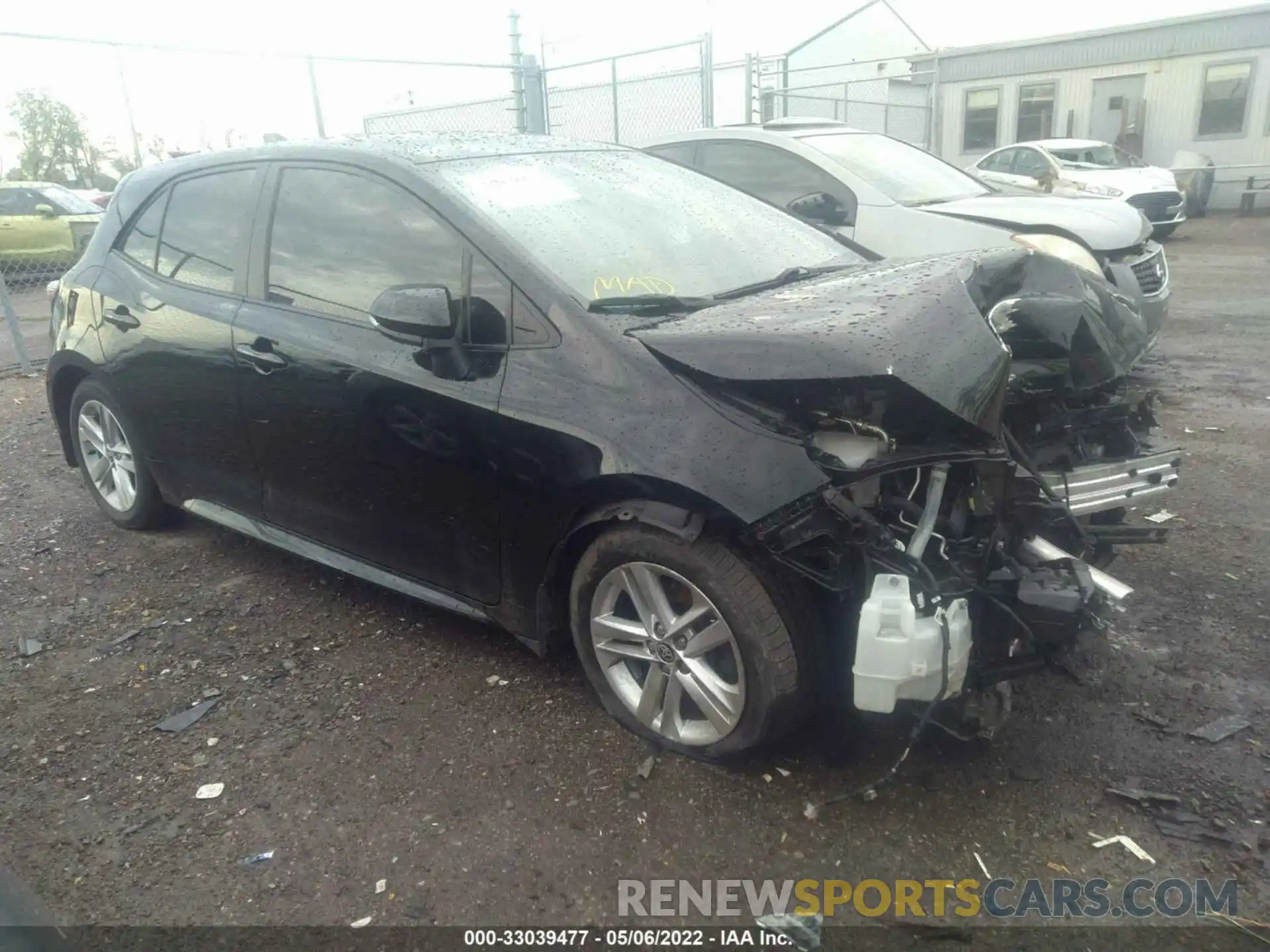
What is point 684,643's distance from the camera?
2754mm

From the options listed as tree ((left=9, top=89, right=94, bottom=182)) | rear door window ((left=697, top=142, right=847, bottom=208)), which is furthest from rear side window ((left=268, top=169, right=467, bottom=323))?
tree ((left=9, top=89, right=94, bottom=182))

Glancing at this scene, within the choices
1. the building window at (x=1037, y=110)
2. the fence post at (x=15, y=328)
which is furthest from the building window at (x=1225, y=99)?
the fence post at (x=15, y=328)

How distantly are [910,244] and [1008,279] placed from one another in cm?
343

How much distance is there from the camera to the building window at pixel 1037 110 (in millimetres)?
22844

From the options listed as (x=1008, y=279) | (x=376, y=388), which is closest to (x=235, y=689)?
(x=376, y=388)

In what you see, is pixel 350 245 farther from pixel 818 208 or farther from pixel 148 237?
pixel 818 208

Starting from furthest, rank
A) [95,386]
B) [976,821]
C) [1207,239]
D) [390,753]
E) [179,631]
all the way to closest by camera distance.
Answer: [1207,239], [95,386], [179,631], [390,753], [976,821]

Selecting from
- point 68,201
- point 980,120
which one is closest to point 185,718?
point 68,201

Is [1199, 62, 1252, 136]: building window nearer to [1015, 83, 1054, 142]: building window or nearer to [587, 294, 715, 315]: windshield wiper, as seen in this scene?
[1015, 83, 1054, 142]: building window

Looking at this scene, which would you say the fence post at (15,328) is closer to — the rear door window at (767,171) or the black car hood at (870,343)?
the rear door window at (767,171)

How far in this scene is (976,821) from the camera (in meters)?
2.58

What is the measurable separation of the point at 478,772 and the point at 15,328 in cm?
761

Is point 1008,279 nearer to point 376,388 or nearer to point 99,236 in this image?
point 376,388

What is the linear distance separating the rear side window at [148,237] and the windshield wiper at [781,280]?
257 cm
